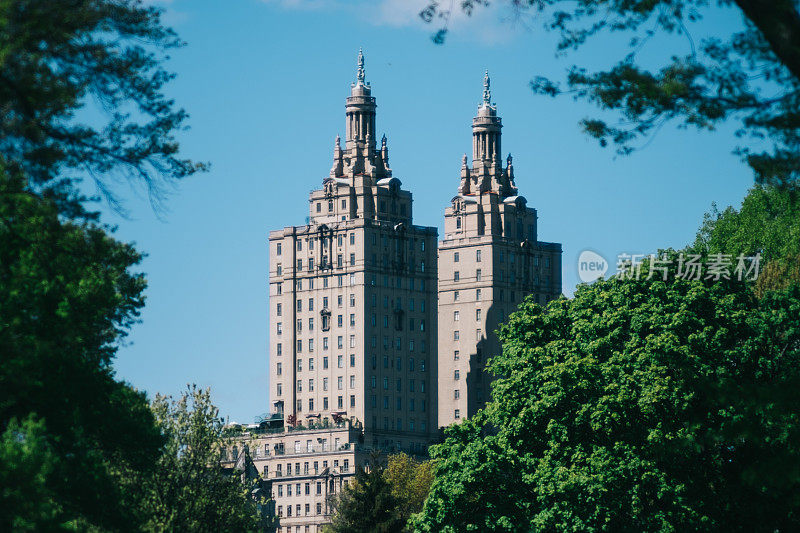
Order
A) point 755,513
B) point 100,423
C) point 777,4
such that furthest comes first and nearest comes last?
point 755,513 < point 100,423 < point 777,4

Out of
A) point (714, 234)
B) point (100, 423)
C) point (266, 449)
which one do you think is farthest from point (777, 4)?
point (266, 449)

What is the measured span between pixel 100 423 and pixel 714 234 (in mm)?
66877

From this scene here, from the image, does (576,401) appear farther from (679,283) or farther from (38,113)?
(38,113)

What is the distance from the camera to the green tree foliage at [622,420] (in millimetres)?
62188

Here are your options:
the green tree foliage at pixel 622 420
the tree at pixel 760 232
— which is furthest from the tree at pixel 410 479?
the green tree foliage at pixel 622 420

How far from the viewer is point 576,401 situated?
6681cm

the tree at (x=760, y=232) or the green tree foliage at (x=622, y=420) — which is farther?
the tree at (x=760, y=232)

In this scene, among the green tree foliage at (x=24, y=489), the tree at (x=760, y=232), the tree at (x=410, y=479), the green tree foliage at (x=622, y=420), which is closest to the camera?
the green tree foliage at (x=24, y=489)

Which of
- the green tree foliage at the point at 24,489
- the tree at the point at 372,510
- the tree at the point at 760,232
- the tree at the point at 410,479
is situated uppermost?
the tree at the point at 760,232

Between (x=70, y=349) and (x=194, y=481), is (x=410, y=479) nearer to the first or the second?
(x=194, y=481)

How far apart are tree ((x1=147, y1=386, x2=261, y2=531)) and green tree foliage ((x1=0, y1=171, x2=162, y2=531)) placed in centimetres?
942

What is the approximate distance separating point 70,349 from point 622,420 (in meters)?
28.3

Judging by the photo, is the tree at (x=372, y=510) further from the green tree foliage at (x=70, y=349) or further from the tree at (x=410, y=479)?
the tree at (x=410, y=479)

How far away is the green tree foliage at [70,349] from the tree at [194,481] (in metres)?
9.42
